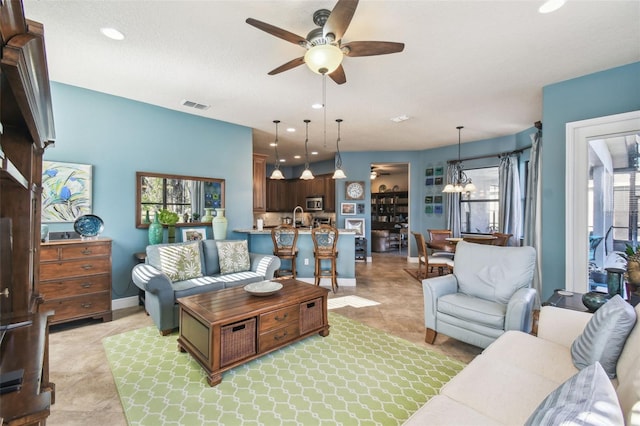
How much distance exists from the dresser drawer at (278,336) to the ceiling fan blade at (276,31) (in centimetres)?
236

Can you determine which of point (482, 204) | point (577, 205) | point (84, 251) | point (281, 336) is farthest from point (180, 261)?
point (482, 204)

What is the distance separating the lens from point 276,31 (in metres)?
1.99

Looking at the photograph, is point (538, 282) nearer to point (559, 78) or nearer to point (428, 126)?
point (559, 78)

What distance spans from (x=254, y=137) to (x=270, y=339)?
4628 millimetres

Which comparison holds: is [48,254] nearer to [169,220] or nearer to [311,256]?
[169,220]

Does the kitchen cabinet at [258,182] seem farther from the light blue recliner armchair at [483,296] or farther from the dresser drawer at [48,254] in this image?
the light blue recliner armchair at [483,296]

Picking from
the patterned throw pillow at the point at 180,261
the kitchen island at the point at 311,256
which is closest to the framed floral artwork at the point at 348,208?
the kitchen island at the point at 311,256

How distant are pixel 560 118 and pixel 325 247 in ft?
11.5

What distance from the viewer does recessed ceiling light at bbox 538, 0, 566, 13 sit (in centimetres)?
201

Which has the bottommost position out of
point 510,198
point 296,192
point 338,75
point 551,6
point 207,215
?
point 207,215

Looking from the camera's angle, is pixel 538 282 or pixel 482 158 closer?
pixel 538 282

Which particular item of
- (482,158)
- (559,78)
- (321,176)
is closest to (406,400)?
(559,78)

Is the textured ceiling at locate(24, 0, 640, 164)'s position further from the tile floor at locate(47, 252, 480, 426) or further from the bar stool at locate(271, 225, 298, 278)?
the tile floor at locate(47, 252, 480, 426)

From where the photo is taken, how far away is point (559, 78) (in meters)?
3.24
